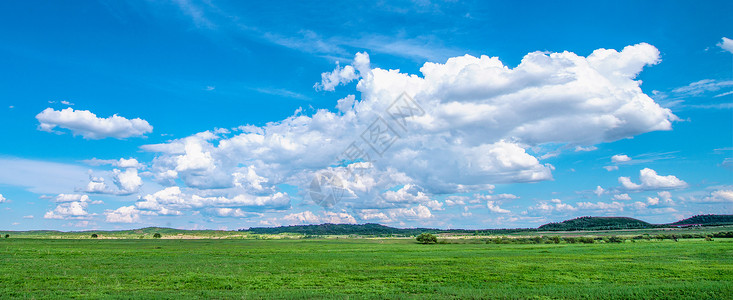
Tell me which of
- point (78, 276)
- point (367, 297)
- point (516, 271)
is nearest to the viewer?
point (367, 297)

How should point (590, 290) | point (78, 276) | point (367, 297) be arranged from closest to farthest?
point (367, 297) < point (590, 290) < point (78, 276)

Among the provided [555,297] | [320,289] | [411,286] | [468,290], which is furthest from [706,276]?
[320,289]

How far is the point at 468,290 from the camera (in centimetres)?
3033

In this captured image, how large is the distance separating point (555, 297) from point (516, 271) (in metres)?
13.9

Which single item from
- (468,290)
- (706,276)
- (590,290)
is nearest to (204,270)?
(468,290)

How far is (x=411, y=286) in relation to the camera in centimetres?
3238


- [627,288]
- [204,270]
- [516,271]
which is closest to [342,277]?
[204,270]

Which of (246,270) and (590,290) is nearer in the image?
(590,290)

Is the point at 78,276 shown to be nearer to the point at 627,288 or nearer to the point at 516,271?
the point at 516,271

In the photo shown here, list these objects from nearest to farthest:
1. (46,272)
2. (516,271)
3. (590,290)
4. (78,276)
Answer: (590,290) < (78,276) < (46,272) < (516,271)

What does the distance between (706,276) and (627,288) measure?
13.2m

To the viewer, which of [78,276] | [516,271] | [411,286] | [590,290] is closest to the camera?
[590,290]

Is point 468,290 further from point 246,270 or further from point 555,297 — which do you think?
point 246,270

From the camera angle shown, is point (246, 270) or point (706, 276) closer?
point (706, 276)
